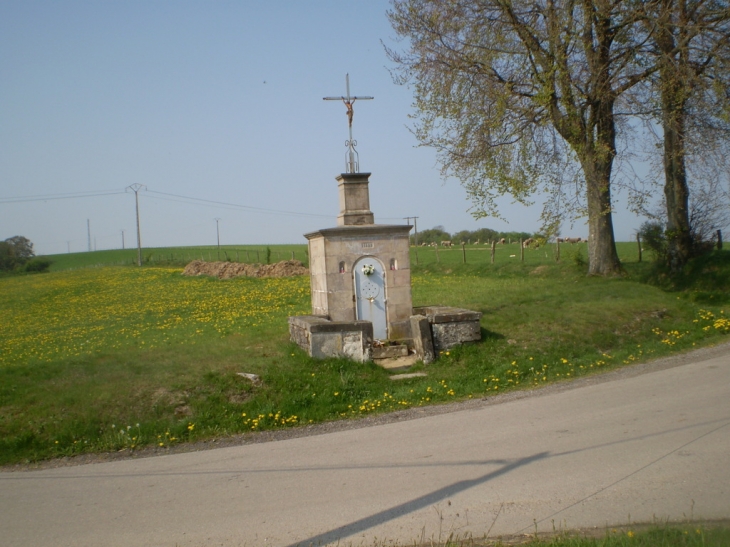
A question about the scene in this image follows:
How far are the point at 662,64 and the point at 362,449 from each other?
16307 mm

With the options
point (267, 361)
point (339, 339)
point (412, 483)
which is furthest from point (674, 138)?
point (412, 483)

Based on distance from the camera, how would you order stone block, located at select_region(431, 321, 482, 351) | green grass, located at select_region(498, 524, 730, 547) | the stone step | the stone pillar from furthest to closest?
the stone pillar → the stone step → stone block, located at select_region(431, 321, 482, 351) → green grass, located at select_region(498, 524, 730, 547)

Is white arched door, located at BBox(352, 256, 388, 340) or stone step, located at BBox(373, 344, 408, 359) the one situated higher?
white arched door, located at BBox(352, 256, 388, 340)

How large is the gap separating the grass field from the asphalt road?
1.18m

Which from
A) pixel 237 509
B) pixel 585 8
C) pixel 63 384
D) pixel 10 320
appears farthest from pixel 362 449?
pixel 10 320

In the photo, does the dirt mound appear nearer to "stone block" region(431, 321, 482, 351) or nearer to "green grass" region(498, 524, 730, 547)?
"stone block" region(431, 321, 482, 351)

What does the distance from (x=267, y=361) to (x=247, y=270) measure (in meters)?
31.5

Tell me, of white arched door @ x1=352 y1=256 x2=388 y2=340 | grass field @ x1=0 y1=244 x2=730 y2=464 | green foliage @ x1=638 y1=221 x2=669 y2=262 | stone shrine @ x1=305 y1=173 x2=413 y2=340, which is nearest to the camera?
grass field @ x1=0 y1=244 x2=730 y2=464

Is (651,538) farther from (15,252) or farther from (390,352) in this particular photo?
(15,252)

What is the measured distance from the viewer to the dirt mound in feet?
134

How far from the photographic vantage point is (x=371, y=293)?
13438 millimetres

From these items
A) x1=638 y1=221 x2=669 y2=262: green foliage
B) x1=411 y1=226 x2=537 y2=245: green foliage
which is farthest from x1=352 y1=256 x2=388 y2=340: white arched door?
x1=411 y1=226 x2=537 y2=245: green foliage

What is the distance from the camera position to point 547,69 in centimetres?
1956

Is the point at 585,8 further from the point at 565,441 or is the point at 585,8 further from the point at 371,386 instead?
the point at 565,441
